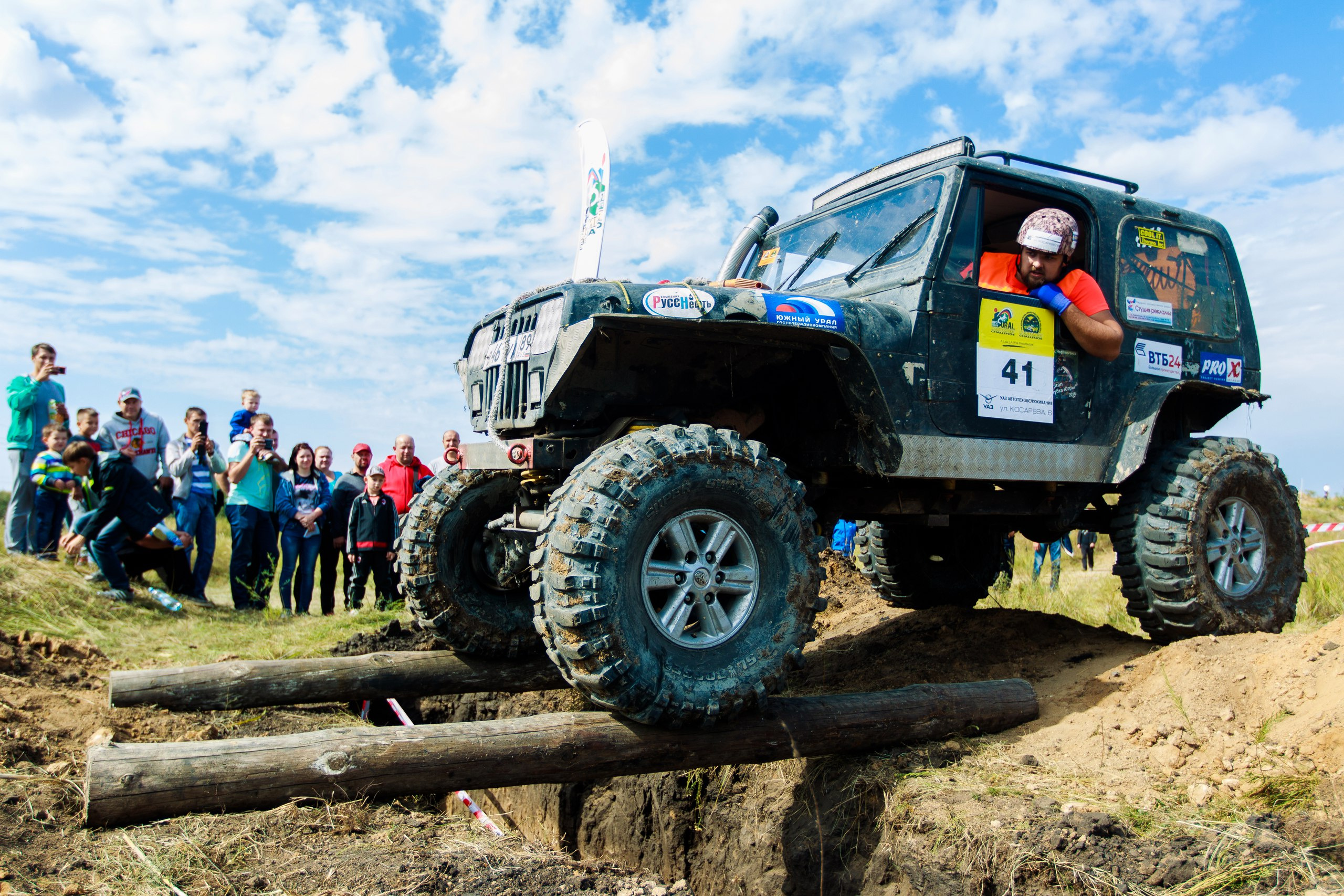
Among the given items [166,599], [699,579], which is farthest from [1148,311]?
[166,599]

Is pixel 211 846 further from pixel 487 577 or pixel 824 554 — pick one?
pixel 824 554

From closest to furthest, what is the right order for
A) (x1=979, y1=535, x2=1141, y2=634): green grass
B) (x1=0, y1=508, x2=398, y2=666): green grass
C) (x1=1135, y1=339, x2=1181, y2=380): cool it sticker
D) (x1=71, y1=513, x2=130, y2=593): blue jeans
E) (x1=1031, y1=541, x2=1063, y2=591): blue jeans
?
(x1=1135, y1=339, x2=1181, y2=380): cool it sticker < (x1=0, y1=508, x2=398, y2=666): green grass < (x1=979, y1=535, x2=1141, y2=634): green grass < (x1=71, y1=513, x2=130, y2=593): blue jeans < (x1=1031, y1=541, x2=1063, y2=591): blue jeans

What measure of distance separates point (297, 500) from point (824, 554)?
5.17m

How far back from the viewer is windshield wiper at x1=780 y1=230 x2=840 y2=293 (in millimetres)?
5676

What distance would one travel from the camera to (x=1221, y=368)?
6055 mm

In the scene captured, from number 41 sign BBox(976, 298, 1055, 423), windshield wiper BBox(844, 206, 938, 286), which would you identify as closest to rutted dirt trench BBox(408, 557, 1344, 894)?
number 41 sign BBox(976, 298, 1055, 423)

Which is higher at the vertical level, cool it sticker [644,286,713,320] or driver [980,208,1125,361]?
driver [980,208,1125,361]

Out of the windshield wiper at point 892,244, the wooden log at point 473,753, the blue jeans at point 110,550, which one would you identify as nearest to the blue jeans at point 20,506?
the blue jeans at point 110,550

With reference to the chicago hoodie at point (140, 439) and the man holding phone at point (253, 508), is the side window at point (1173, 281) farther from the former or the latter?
the chicago hoodie at point (140, 439)

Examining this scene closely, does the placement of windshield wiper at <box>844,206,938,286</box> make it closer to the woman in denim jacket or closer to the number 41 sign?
the number 41 sign

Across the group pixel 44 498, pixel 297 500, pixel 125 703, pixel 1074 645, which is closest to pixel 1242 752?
pixel 1074 645

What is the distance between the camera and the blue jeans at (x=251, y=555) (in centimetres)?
880

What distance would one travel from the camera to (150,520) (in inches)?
327

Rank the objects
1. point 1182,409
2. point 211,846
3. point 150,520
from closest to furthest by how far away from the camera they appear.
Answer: point 211,846 < point 1182,409 < point 150,520
